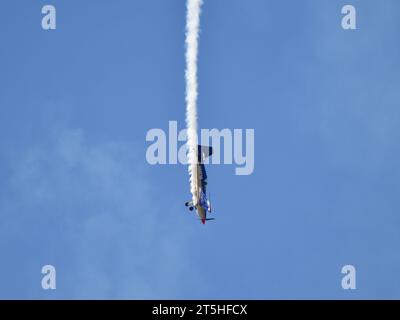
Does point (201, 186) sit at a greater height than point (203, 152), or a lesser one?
lesser

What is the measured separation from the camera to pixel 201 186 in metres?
80.9

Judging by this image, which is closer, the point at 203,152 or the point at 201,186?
the point at 203,152

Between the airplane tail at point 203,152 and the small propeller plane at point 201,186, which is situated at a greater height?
the airplane tail at point 203,152

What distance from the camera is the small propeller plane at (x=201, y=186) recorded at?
7806cm

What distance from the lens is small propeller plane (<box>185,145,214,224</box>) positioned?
78.1m

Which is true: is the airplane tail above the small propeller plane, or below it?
above
